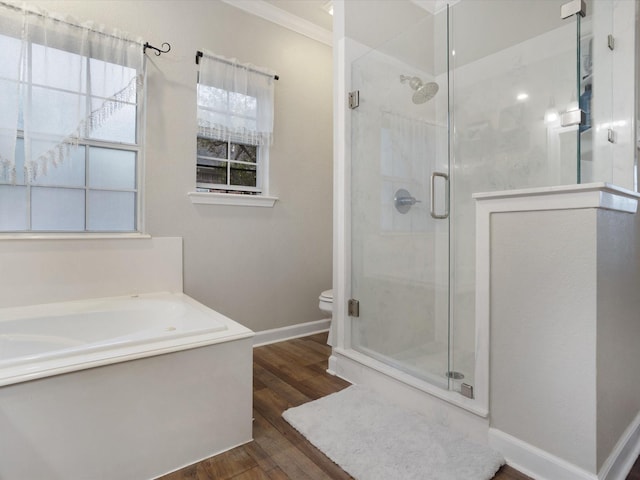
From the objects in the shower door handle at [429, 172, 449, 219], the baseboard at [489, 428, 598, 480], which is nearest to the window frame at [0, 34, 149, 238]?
the shower door handle at [429, 172, 449, 219]

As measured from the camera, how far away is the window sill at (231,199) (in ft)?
8.44

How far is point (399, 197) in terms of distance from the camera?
2277 millimetres

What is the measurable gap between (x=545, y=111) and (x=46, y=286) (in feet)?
9.65

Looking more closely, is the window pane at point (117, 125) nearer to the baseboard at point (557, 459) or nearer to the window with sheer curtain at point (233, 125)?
the window with sheer curtain at point (233, 125)

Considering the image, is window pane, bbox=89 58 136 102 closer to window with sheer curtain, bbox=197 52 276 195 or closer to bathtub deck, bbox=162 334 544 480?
window with sheer curtain, bbox=197 52 276 195

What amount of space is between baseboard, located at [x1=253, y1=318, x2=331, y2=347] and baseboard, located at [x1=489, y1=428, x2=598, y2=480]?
1.81m

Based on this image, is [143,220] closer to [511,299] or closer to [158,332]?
[158,332]

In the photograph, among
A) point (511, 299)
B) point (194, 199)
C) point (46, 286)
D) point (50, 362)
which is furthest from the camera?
point (194, 199)

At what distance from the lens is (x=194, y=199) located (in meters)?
2.56

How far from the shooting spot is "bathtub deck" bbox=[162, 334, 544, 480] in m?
1.42

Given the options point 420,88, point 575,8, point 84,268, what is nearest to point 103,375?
point 84,268

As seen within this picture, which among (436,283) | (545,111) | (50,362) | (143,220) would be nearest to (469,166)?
(545,111)

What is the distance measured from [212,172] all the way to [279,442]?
74.7 inches

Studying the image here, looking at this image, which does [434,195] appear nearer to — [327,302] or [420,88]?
[420,88]
